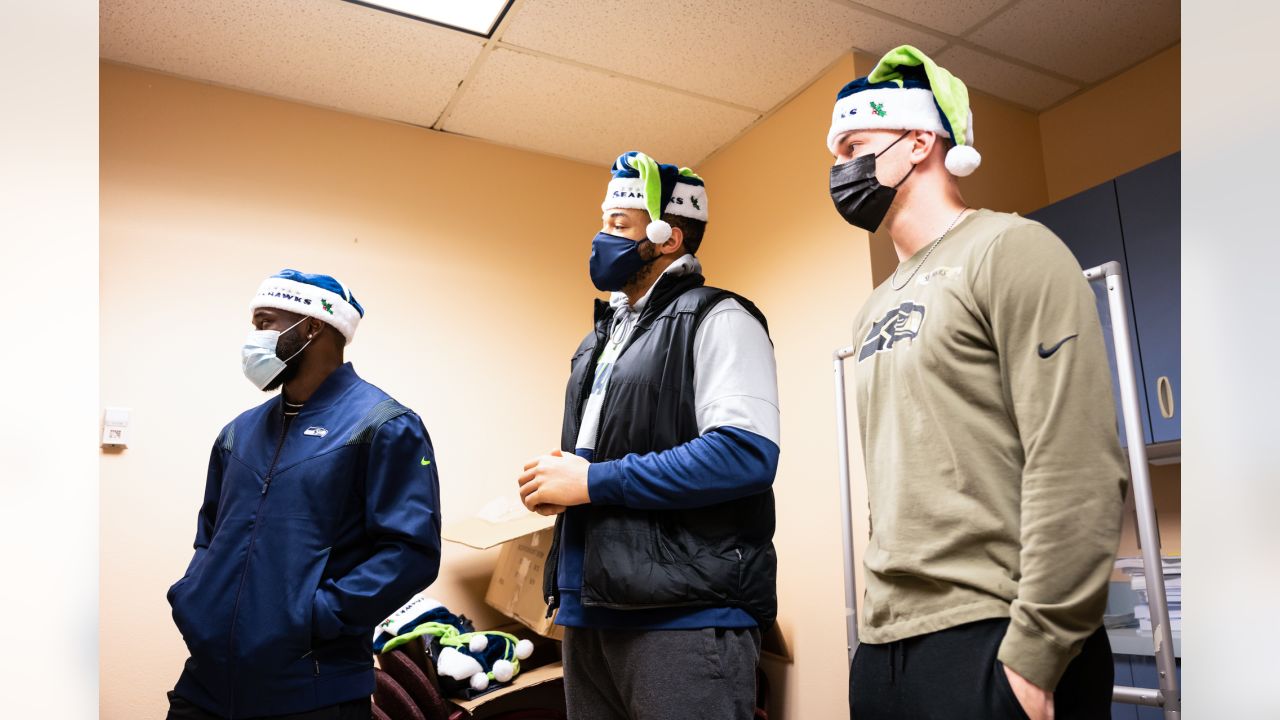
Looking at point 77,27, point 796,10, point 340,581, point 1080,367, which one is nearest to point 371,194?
point 796,10

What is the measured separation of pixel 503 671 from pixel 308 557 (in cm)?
125

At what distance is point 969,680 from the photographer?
96cm

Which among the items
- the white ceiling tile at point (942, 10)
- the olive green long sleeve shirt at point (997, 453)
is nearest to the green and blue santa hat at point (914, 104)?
the olive green long sleeve shirt at point (997, 453)

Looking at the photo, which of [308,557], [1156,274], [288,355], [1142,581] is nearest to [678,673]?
[308,557]

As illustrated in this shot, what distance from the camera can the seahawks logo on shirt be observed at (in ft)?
3.71

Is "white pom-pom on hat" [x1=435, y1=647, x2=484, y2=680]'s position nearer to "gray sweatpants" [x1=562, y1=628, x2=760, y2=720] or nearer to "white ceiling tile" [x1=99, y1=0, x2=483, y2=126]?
"gray sweatpants" [x1=562, y1=628, x2=760, y2=720]

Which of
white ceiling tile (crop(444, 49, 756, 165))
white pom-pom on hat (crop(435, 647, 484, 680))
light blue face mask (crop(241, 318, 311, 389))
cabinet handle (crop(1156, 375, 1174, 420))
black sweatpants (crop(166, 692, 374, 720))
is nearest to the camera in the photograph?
black sweatpants (crop(166, 692, 374, 720))

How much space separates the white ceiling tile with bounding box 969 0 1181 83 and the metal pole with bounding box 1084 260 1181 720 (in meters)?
1.31

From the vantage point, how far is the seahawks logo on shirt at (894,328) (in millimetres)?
1131

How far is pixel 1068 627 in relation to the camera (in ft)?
2.88

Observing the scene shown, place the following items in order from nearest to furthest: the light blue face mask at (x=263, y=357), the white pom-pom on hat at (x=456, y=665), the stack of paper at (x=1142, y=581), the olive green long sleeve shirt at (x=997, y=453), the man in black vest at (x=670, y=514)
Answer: the olive green long sleeve shirt at (x=997, y=453) → the man in black vest at (x=670, y=514) → the light blue face mask at (x=263, y=357) → the stack of paper at (x=1142, y=581) → the white pom-pom on hat at (x=456, y=665)

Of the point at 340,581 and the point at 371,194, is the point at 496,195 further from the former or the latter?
the point at 340,581

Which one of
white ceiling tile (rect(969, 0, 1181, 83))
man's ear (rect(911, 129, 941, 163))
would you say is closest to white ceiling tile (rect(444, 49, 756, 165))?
white ceiling tile (rect(969, 0, 1181, 83))

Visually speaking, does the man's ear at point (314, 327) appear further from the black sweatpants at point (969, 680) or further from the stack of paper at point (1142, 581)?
the stack of paper at point (1142, 581)
